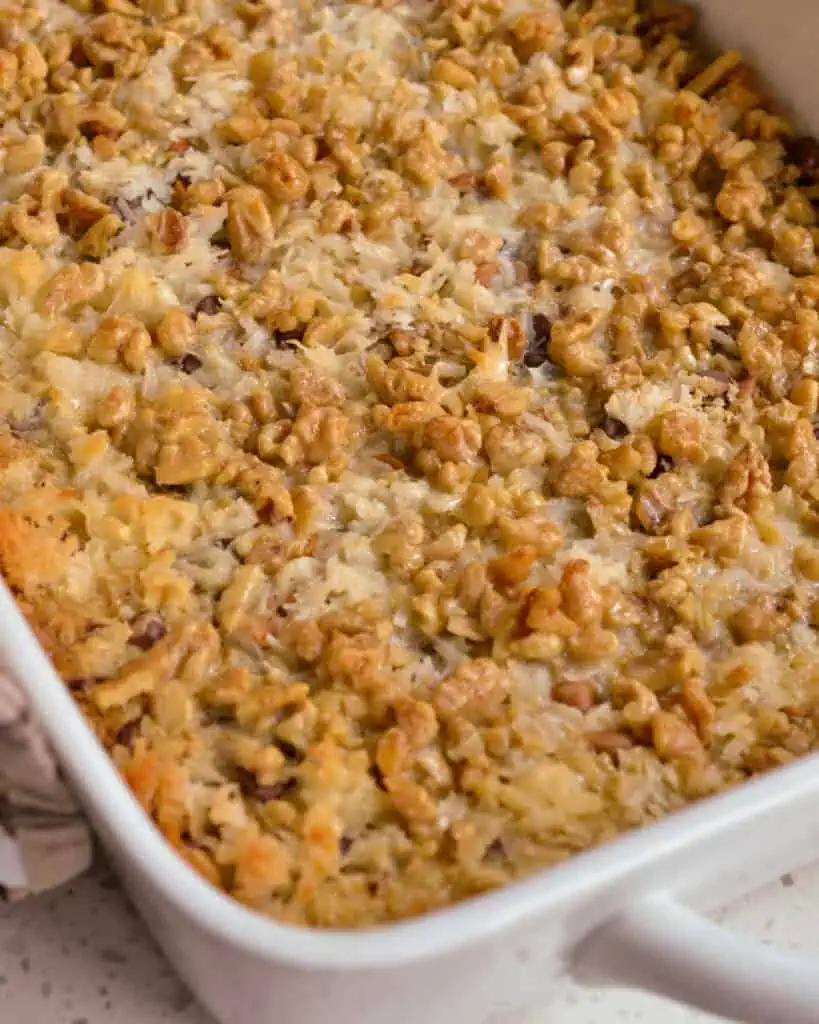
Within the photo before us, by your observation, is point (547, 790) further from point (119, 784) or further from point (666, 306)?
point (666, 306)

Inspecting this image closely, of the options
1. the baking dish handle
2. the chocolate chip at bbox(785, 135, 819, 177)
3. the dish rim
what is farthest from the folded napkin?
the chocolate chip at bbox(785, 135, 819, 177)

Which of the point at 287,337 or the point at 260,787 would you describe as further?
the point at 287,337

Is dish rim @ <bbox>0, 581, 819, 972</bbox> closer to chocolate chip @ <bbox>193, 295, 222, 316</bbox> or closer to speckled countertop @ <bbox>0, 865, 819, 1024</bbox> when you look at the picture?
speckled countertop @ <bbox>0, 865, 819, 1024</bbox>

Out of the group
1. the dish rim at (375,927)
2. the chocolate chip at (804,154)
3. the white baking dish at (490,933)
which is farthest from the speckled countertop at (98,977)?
the chocolate chip at (804,154)

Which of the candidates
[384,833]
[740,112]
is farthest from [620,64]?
[384,833]

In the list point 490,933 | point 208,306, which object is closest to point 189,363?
point 208,306

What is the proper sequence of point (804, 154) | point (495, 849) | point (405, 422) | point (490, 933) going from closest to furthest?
point (490, 933), point (495, 849), point (405, 422), point (804, 154)

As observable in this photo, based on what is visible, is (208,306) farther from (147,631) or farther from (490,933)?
(490,933)
